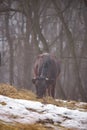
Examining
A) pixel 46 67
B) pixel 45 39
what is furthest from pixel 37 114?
pixel 45 39

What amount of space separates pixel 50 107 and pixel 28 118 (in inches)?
62.7

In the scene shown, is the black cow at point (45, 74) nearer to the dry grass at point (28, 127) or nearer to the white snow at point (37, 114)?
the white snow at point (37, 114)

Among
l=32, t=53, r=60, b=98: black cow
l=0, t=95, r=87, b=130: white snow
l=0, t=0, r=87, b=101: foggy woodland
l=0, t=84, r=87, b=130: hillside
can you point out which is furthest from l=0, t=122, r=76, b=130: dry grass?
l=0, t=0, r=87, b=101: foggy woodland

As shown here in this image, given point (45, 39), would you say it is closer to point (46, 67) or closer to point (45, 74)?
point (46, 67)

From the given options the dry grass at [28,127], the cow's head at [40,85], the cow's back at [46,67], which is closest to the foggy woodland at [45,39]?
the cow's back at [46,67]

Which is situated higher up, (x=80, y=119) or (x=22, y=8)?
(x=22, y=8)

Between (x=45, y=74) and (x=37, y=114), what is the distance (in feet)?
17.1

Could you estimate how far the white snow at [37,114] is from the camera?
730cm

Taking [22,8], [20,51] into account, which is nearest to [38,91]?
[22,8]

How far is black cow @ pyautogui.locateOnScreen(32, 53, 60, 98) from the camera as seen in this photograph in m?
12.2

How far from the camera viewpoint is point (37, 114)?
7.86m

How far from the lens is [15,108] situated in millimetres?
8039

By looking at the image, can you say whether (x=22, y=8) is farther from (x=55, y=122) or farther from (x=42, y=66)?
(x=55, y=122)

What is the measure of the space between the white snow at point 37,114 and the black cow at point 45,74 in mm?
3186
